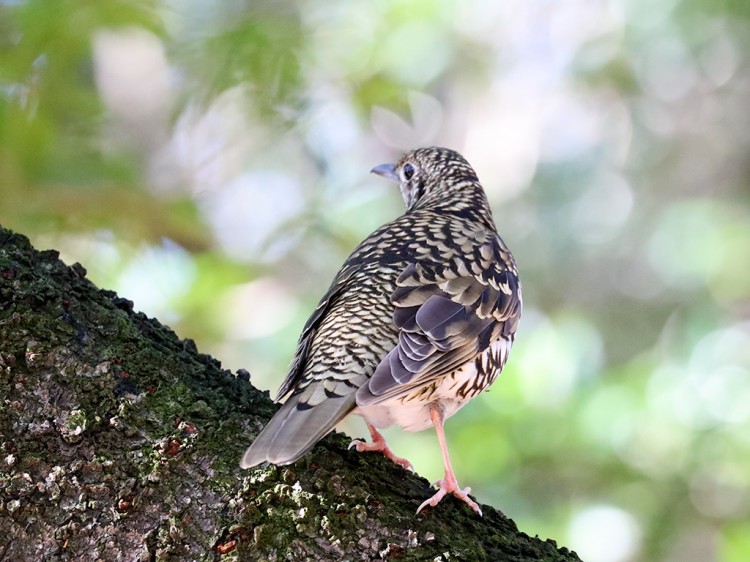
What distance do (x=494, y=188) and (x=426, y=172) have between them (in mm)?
4777

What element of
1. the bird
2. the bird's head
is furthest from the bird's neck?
the bird

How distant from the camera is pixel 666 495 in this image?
318 inches

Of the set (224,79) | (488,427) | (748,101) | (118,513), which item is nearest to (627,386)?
(488,427)

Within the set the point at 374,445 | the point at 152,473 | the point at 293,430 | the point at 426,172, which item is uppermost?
the point at 426,172

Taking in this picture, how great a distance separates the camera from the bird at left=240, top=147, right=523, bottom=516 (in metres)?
2.87

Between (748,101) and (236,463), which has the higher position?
(748,101)

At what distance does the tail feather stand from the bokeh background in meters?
2.86

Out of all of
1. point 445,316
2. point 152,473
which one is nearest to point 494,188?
point 445,316

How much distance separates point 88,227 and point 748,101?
10.1m

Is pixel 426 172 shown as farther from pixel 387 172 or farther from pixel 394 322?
pixel 394 322

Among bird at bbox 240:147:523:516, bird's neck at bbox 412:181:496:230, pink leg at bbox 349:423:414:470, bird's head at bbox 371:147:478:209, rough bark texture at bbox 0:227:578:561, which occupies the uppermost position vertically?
bird's head at bbox 371:147:478:209

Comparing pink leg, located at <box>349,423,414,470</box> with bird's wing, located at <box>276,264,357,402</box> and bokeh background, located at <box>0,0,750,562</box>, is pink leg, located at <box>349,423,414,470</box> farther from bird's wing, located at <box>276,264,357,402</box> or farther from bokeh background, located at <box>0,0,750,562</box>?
bokeh background, located at <box>0,0,750,562</box>

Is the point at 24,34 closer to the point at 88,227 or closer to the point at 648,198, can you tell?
the point at 88,227

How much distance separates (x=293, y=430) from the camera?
7.93ft
